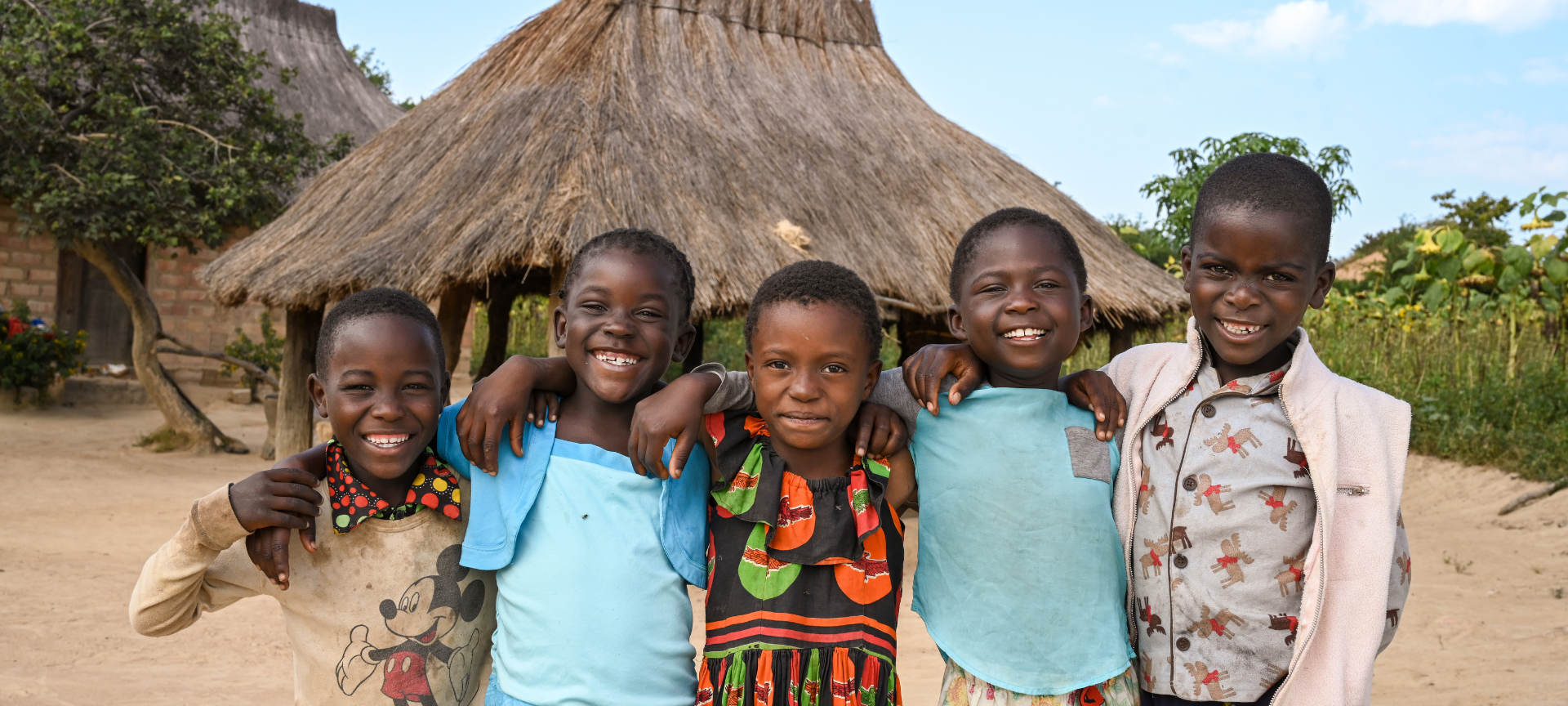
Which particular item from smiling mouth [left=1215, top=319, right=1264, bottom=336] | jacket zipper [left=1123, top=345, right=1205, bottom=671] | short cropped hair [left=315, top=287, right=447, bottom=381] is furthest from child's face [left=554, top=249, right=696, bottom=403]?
smiling mouth [left=1215, top=319, right=1264, bottom=336]

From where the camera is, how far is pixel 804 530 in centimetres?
172

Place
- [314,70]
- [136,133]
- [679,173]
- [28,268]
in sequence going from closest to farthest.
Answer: [679,173]
[136,133]
[28,268]
[314,70]

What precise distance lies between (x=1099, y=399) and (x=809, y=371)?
54cm

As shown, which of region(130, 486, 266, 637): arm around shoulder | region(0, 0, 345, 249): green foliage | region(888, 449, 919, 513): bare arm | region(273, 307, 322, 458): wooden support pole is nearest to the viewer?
region(130, 486, 266, 637): arm around shoulder

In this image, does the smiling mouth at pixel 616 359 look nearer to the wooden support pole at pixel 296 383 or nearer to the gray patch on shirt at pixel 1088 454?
the gray patch on shirt at pixel 1088 454

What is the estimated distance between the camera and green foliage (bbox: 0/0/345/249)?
7.90 meters

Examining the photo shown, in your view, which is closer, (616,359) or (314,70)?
(616,359)

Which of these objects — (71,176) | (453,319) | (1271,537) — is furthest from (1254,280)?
(71,176)

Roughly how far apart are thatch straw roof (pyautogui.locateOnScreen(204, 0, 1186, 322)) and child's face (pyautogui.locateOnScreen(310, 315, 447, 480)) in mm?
2999

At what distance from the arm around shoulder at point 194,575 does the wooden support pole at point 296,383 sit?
584 cm

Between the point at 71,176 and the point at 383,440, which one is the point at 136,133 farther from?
the point at 383,440

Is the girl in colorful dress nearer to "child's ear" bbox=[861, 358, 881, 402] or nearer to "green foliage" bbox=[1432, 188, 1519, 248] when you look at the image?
"child's ear" bbox=[861, 358, 881, 402]

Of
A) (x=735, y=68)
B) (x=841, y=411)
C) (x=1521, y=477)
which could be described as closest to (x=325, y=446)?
(x=841, y=411)

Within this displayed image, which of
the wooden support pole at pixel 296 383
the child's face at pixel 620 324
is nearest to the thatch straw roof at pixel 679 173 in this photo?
the wooden support pole at pixel 296 383
